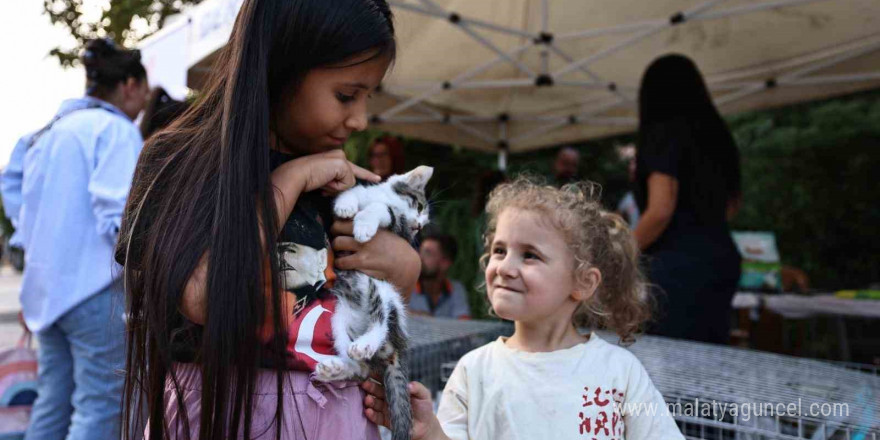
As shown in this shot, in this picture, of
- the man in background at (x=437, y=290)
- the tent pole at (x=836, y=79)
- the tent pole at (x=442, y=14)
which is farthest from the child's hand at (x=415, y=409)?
the tent pole at (x=836, y=79)

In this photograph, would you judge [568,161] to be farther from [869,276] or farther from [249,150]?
[249,150]

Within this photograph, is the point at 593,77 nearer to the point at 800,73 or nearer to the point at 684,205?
the point at 800,73

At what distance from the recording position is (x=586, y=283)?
177cm

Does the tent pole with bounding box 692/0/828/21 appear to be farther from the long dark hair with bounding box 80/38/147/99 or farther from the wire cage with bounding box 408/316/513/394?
the long dark hair with bounding box 80/38/147/99

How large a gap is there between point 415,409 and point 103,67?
→ 7.37 ft

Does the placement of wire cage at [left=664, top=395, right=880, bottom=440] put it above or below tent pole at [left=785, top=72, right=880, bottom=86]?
below

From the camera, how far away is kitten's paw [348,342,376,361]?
109cm

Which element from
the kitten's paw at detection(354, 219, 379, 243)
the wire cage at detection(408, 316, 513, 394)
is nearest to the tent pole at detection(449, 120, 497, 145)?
the wire cage at detection(408, 316, 513, 394)

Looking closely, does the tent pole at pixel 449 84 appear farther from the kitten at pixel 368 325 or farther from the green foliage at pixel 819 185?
the green foliage at pixel 819 185

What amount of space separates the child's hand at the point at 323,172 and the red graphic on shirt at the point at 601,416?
822 millimetres

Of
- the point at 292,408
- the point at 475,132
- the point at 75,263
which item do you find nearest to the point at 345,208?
the point at 292,408

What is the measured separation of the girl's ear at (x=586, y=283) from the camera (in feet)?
5.77

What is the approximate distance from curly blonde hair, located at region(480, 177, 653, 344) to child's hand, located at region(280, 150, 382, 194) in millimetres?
724

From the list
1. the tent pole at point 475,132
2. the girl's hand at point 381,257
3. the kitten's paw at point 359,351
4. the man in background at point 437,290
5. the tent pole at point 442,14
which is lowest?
the man in background at point 437,290
